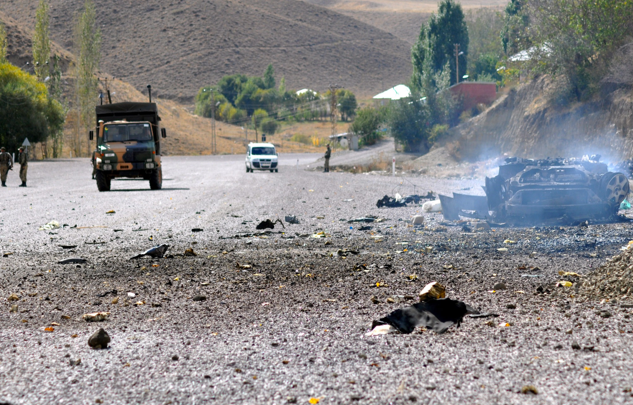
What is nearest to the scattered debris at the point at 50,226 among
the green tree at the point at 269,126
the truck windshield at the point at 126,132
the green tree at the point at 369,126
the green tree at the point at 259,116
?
the truck windshield at the point at 126,132

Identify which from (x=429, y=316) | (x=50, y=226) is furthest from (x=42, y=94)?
(x=429, y=316)

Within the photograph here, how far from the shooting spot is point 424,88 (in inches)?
2371

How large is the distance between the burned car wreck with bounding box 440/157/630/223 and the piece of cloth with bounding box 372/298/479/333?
290 inches

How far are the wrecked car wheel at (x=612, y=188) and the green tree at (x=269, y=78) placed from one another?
13563 cm

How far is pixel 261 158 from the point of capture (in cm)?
4391

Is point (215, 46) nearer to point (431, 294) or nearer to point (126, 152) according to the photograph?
point (126, 152)

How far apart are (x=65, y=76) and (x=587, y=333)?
10886 cm

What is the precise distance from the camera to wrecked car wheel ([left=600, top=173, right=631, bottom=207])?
1231 cm

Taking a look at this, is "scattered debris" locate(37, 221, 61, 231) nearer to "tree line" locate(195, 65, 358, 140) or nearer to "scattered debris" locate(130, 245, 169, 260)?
"scattered debris" locate(130, 245, 169, 260)

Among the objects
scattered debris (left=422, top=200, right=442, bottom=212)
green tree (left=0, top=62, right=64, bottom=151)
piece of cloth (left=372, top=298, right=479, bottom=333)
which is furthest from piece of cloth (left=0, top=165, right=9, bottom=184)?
green tree (left=0, top=62, right=64, bottom=151)

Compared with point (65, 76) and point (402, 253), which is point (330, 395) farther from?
point (65, 76)

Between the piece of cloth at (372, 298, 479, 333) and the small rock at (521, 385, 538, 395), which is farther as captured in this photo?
the piece of cloth at (372, 298, 479, 333)

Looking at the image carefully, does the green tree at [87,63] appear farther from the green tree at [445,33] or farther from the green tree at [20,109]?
the green tree at [445,33]

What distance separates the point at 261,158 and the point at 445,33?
39.6m
